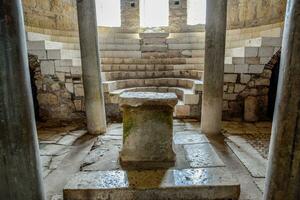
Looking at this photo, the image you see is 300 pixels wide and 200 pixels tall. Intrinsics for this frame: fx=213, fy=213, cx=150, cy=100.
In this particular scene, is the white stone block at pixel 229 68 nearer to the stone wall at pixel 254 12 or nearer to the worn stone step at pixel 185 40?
the stone wall at pixel 254 12

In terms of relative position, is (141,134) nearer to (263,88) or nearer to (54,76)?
(54,76)

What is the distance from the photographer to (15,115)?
4.37 ft

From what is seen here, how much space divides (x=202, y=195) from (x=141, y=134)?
89cm

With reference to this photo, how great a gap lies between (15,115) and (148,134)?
1.40 meters

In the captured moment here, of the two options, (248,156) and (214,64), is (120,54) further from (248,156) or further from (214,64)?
(248,156)

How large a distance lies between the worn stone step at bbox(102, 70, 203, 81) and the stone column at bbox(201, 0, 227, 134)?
1.88 m

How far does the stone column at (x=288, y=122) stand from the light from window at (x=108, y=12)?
869 cm

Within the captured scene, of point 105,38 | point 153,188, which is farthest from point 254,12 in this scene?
point 153,188

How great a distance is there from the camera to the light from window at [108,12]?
916cm

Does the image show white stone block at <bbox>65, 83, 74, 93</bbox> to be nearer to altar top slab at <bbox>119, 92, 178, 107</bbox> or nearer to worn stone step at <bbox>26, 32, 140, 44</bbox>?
worn stone step at <bbox>26, 32, 140, 44</bbox>

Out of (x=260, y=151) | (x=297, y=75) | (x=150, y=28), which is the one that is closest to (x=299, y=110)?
(x=297, y=75)

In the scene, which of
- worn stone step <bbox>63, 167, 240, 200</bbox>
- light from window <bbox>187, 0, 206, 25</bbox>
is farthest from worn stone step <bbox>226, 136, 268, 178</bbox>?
light from window <bbox>187, 0, 206, 25</bbox>

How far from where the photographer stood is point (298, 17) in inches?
46.4

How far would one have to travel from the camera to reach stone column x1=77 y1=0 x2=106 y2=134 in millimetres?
3506
